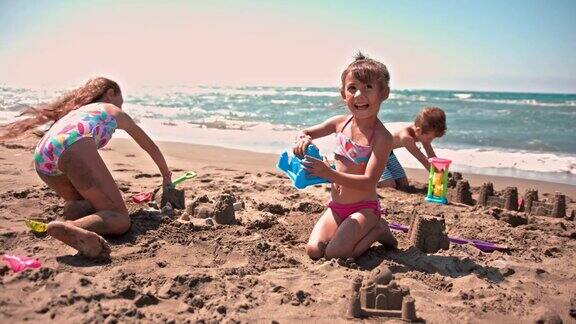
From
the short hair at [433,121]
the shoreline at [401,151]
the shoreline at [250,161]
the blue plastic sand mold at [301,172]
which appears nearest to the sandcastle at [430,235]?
the blue plastic sand mold at [301,172]

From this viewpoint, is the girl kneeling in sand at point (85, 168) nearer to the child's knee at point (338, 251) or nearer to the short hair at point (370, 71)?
the child's knee at point (338, 251)

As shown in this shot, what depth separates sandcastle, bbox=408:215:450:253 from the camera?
3.75 m

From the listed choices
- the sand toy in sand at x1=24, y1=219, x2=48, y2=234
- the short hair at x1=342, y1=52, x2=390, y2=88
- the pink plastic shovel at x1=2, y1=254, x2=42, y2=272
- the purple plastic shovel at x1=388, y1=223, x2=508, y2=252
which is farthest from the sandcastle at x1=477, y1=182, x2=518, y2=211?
the pink plastic shovel at x1=2, y1=254, x2=42, y2=272

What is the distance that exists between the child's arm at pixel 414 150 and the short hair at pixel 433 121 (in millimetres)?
207

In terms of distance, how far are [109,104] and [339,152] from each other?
72.0 inches

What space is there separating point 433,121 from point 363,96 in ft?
9.90

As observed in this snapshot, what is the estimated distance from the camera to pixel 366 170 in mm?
3553

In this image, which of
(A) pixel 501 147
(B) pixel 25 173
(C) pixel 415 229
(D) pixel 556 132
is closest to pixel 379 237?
(C) pixel 415 229

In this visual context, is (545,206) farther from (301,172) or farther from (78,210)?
(78,210)

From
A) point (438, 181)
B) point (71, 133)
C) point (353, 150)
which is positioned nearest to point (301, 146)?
point (353, 150)

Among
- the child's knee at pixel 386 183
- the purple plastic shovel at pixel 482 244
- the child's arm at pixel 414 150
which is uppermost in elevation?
the child's arm at pixel 414 150

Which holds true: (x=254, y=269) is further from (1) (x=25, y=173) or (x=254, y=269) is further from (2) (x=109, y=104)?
(1) (x=25, y=173)

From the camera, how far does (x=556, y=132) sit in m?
13.7

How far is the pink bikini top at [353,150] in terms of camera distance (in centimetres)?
369
